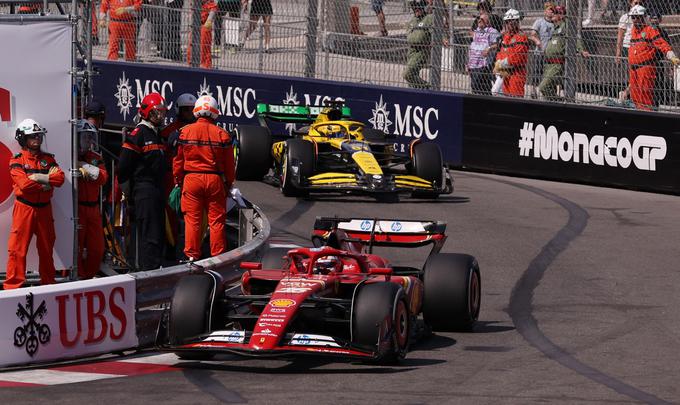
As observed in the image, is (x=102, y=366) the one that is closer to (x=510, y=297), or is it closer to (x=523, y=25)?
(x=510, y=297)

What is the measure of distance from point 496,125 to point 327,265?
9.84 metres

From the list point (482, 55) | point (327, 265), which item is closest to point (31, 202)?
point (327, 265)

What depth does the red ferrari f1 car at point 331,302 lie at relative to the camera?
897 cm

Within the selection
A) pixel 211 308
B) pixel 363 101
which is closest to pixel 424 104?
pixel 363 101

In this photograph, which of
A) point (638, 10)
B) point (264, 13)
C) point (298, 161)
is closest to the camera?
point (298, 161)

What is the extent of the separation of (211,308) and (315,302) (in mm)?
700

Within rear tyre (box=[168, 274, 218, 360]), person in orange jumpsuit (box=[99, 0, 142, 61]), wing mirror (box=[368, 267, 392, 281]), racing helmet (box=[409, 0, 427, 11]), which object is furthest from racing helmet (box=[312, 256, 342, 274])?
person in orange jumpsuit (box=[99, 0, 142, 61])

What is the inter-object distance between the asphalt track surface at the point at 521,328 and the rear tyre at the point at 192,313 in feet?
0.65

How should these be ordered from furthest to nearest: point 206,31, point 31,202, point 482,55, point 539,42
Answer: point 206,31 → point 482,55 → point 539,42 → point 31,202

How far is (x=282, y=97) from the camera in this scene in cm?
2180

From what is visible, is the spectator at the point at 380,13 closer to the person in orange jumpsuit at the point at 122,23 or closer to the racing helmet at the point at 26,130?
the person in orange jumpsuit at the point at 122,23

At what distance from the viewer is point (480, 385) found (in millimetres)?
8680

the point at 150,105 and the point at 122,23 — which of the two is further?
the point at 122,23

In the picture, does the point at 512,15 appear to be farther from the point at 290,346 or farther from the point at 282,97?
the point at 290,346
